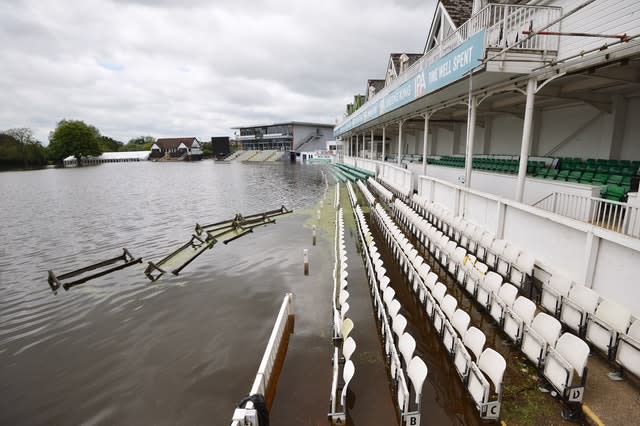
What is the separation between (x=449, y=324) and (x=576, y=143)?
43.5ft

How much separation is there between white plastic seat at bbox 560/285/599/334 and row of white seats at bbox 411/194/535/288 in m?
1.45

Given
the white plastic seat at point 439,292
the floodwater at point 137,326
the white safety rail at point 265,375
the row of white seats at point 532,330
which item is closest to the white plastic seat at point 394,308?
the white plastic seat at point 439,292

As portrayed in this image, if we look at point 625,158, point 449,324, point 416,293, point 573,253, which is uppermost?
point 625,158

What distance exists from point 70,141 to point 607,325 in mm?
118933

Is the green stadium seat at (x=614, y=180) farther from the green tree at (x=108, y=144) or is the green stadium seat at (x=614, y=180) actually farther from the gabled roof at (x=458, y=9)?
the green tree at (x=108, y=144)

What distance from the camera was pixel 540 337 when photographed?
184 inches

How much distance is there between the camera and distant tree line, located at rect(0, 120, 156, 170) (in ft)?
241

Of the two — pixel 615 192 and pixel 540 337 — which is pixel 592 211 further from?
pixel 540 337

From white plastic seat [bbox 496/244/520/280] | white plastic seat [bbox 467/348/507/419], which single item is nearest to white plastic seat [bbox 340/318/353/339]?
white plastic seat [bbox 467/348/507/419]

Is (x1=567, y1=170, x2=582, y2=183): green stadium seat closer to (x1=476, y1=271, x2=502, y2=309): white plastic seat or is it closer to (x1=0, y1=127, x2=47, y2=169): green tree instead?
(x1=476, y1=271, x2=502, y2=309): white plastic seat

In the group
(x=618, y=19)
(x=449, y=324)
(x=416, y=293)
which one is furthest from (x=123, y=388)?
(x=618, y=19)

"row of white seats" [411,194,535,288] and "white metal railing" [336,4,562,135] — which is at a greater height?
"white metal railing" [336,4,562,135]

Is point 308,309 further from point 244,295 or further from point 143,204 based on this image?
point 143,204

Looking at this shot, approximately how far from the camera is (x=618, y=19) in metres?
6.93
